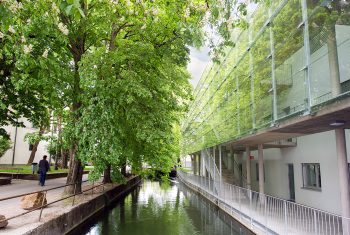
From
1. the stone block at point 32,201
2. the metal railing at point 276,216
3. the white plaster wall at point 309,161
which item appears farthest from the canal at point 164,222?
the white plaster wall at point 309,161

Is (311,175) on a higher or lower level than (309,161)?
lower

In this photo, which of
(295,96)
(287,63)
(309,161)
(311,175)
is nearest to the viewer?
(295,96)

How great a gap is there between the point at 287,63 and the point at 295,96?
1387 millimetres

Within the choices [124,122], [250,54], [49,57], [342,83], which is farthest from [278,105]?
[49,57]

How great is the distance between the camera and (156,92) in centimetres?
1533

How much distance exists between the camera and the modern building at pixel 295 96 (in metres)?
7.68

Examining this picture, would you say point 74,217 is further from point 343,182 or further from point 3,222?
point 343,182

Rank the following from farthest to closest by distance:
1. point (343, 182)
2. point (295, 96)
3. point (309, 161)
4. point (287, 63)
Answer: point (309, 161)
point (287, 63)
point (295, 96)
point (343, 182)

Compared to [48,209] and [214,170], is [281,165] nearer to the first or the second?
[214,170]

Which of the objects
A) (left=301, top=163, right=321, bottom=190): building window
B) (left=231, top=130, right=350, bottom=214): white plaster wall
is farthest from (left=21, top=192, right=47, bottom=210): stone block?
(left=301, top=163, right=321, bottom=190): building window

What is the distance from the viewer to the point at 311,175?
51.7 ft

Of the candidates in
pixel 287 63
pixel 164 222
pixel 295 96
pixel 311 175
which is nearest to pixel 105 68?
pixel 287 63

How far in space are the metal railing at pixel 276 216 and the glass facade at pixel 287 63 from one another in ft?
8.63

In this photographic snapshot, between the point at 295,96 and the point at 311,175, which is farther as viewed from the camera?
the point at 311,175
